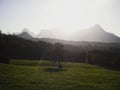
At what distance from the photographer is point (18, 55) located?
12275cm

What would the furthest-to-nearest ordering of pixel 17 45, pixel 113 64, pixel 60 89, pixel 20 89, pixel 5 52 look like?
pixel 17 45 < pixel 5 52 < pixel 113 64 < pixel 60 89 < pixel 20 89

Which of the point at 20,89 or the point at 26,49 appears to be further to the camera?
the point at 26,49

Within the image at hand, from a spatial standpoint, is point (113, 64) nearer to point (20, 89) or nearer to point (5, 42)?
point (5, 42)

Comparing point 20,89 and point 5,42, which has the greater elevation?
point 5,42

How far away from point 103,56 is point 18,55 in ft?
191

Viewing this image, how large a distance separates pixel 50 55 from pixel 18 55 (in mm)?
21951

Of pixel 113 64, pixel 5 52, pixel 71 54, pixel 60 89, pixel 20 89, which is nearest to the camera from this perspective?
pixel 20 89

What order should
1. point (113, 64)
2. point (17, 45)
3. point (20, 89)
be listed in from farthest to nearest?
point (17, 45) < point (113, 64) < point (20, 89)

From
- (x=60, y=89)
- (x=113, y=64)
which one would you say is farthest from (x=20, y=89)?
(x=113, y=64)

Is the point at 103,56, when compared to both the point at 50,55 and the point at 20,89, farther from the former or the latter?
the point at 20,89

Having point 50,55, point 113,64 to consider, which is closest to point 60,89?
point 113,64

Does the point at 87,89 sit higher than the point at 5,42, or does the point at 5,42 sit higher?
the point at 5,42

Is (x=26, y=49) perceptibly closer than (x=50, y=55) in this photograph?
No

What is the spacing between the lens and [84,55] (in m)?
139
